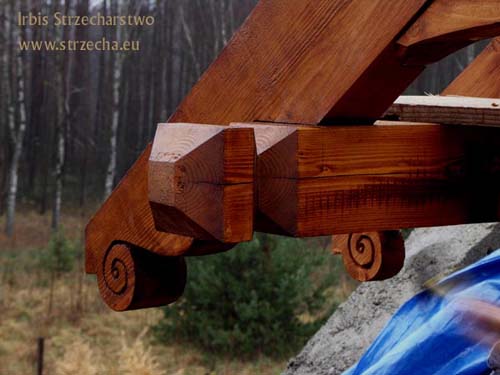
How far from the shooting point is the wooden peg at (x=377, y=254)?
251 cm

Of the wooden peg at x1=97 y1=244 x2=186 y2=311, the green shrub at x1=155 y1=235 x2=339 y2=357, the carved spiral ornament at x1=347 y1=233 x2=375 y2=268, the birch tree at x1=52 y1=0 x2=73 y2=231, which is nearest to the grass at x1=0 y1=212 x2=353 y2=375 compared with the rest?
the green shrub at x1=155 y1=235 x2=339 y2=357

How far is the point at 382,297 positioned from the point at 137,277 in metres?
2.63

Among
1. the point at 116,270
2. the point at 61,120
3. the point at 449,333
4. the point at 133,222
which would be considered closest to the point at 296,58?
the point at 133,222

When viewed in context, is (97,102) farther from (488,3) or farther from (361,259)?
(488,3)

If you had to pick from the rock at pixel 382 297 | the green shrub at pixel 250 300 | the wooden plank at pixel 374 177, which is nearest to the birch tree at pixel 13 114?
the green shrub at pixel 250 300

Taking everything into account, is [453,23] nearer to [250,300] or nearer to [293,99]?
[293,99]

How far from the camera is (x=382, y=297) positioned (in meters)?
4.19

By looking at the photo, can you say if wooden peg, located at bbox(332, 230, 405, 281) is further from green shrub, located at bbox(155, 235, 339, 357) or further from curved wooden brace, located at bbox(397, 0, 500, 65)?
green shrub, located at bbox(155, 235, 339, 357)

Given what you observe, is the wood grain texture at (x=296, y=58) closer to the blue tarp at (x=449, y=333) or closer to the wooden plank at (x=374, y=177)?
the wooden plank at (x=374, y=177)

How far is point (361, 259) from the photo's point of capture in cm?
259

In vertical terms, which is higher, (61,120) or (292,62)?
(61,120)

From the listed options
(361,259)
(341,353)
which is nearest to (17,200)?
(341,353)

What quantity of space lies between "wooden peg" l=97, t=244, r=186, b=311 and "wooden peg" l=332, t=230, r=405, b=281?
33.5 inches

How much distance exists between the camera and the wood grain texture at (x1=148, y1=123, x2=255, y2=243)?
134cm
